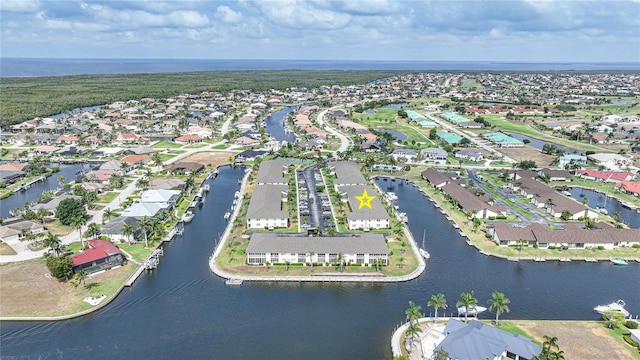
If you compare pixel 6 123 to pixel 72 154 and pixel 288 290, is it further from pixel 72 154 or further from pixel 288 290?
pixel 288 290

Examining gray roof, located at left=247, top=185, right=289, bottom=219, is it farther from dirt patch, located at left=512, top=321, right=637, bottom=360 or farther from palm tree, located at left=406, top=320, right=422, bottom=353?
dirt patch, located at left=512, top=321, right=637, bottom=360

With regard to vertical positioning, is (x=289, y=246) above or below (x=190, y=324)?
above

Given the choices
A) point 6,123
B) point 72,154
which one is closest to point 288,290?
point 72,154

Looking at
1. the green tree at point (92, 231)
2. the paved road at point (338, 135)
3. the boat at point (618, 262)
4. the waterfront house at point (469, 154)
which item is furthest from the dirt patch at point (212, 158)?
the boat at point (618, 262)

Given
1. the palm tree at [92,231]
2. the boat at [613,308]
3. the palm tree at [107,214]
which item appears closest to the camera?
the boat at [613,308]

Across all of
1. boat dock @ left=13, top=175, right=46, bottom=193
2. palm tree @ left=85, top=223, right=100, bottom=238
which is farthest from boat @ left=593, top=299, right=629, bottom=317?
boat dock @ left=13, top=175, right=46, bottom=193

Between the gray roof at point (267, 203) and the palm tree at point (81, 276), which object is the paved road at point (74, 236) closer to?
the palm tree at point (81, 276)
